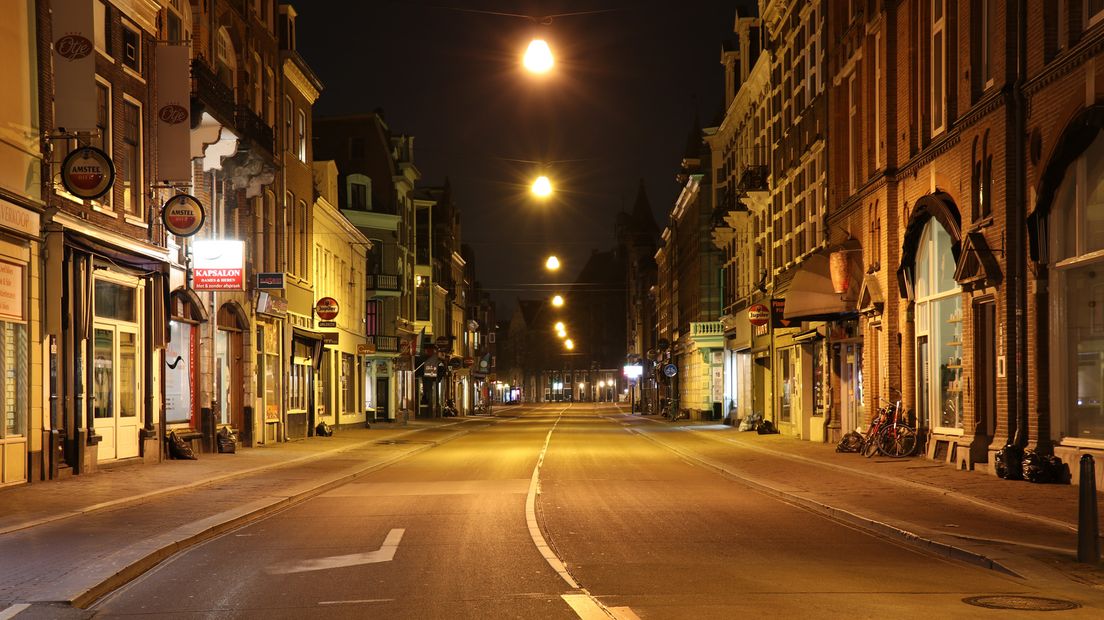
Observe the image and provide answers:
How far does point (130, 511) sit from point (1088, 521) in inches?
471

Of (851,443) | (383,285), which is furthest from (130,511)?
(383,285)

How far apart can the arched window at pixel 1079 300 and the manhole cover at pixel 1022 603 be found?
30.5 feet

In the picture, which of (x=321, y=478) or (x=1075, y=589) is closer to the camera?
(x=1075, y=589)

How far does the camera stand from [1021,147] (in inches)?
778

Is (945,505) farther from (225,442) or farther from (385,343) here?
(385,343)

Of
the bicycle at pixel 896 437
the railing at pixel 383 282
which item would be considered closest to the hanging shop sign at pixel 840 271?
the bicycle at pixel 896 437

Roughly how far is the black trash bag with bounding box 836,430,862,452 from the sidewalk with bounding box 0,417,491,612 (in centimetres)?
1090

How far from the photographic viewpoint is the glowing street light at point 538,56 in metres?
18.3

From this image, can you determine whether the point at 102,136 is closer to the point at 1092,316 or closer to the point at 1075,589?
the point at 1092,316

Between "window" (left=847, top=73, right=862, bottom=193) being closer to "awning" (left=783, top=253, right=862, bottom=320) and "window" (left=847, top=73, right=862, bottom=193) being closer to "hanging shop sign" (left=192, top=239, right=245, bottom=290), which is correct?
"awning" (left=783, top=253, right=862, bottom=320)

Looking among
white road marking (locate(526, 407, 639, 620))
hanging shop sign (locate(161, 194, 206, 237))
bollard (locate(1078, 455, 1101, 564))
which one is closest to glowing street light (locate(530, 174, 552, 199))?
hanging shop sign (locate(161, 194, 206, 237))

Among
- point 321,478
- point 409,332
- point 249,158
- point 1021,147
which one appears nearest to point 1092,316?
point 1021,147

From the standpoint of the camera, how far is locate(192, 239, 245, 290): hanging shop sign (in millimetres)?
27625

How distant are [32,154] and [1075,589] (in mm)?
17215
